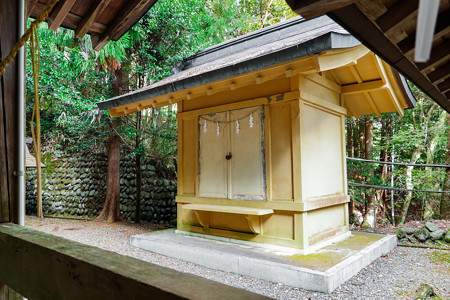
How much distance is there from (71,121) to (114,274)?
857 cm

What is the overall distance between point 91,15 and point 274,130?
9.67 ft

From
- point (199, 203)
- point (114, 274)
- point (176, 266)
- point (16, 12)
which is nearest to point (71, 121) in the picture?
point (199, 203)

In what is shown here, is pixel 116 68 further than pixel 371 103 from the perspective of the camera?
Yes

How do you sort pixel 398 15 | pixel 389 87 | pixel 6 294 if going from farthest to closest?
1. pixel 389 87
2. pixel 6 294
3. pixel 398 15

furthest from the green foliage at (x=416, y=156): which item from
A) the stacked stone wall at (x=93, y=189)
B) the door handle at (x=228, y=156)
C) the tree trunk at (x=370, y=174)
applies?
the stacked stone wall at (x=93, y=189)

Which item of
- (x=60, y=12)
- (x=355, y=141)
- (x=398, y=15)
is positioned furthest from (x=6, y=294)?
(x=355, y=141)

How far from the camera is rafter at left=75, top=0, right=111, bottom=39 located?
1.67 meters

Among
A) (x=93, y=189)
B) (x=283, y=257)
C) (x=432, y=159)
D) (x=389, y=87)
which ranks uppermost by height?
(x=389, y=87)

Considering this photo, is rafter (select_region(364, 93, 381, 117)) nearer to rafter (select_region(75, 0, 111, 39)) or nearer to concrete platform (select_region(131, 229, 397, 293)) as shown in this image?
concrete platform (select_region(131, 229, 397, 293))

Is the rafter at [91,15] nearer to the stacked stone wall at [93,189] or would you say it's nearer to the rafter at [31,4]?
the rafter at [31,4]

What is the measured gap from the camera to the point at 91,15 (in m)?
1.73

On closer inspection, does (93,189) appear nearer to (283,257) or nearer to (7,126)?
(283,257)

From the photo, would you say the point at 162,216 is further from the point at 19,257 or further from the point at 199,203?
the point at 19,257

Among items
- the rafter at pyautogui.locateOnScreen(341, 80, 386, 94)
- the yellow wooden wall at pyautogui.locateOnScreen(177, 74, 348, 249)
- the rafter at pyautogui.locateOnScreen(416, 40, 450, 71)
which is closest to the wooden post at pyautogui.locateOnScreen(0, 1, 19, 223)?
the rafter at pyautogui.locateOnScreen(416, 40, 450, 71)
